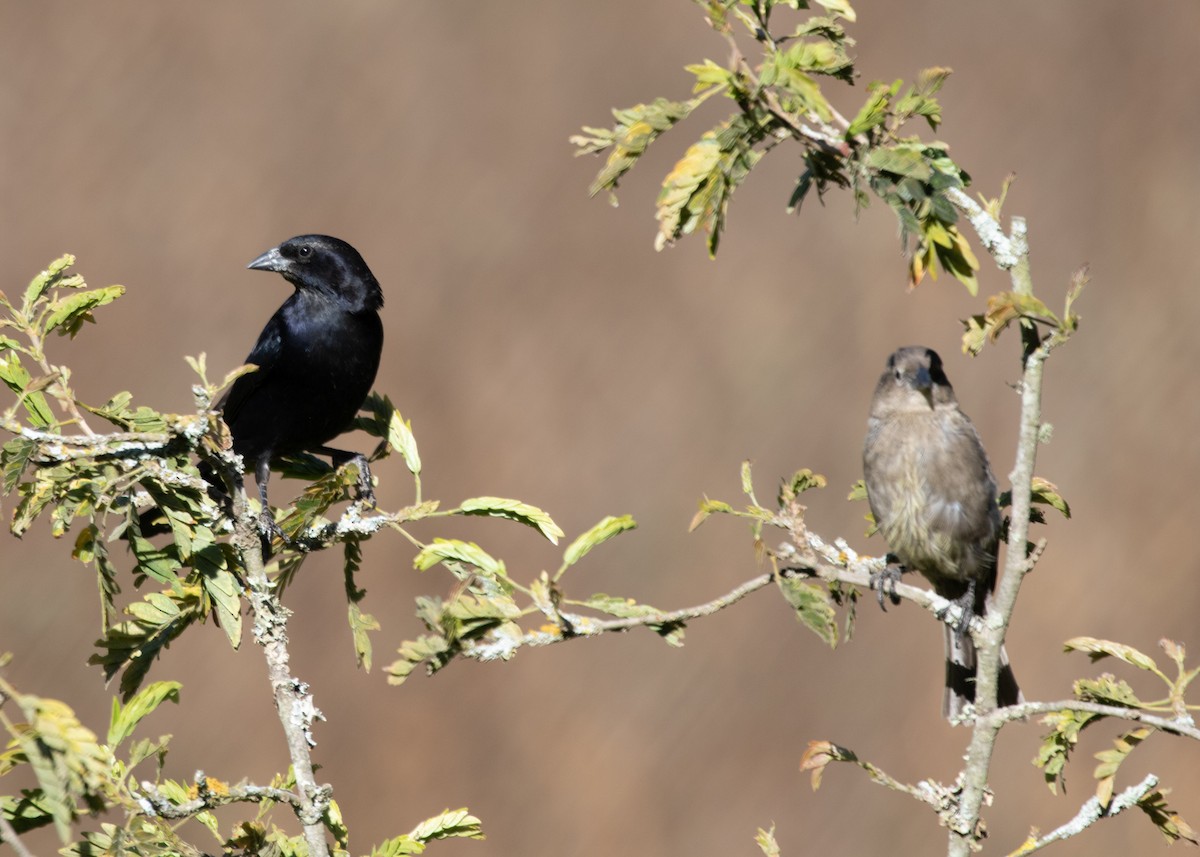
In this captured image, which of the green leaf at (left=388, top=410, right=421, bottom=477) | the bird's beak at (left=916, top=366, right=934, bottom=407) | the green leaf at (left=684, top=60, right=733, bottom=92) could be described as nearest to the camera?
the green leaf at (left=684, top=60, right=733, bottom=92)

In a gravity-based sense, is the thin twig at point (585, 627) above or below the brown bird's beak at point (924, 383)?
below

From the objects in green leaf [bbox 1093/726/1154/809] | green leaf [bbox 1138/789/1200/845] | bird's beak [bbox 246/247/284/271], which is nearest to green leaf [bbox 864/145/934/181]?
green leaf [bbox 1093/726/1154/809]

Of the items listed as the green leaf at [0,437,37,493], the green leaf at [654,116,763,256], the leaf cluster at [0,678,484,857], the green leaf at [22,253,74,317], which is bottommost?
the leaf cluster at [0,678,484,857]

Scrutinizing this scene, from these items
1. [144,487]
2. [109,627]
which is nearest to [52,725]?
[109,627]

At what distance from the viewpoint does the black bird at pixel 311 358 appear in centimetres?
392

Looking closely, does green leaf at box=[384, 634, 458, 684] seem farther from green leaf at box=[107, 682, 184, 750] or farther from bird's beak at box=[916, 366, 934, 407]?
bird's beak at box=[916, 366, 934, 407]

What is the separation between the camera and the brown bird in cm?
364

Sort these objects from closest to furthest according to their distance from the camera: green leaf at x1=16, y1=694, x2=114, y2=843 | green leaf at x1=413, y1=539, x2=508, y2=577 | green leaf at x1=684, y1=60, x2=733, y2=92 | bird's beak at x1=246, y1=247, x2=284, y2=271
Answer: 1. green leaf at x1=16, y1=694, x2=114, y2=843
2. green leaf at x1=684, y1=60, x2=733, y2=92
3. green leaf at x1=413, y1=539, x2=508, y2=577
4. bird's beak at x1=246, y1=247, x2=284, y2=271

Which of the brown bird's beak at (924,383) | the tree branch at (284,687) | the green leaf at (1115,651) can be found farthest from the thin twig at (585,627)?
the brown bird's beak at (924,383)

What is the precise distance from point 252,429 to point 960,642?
2454mm

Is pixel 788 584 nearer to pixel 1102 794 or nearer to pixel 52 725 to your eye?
pixel 1102 794

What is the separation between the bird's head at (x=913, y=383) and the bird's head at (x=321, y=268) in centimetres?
182

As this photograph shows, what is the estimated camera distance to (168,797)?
2.13 metres

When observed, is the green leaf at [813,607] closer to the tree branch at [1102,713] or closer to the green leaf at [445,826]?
the tree branch at [1102,713]
